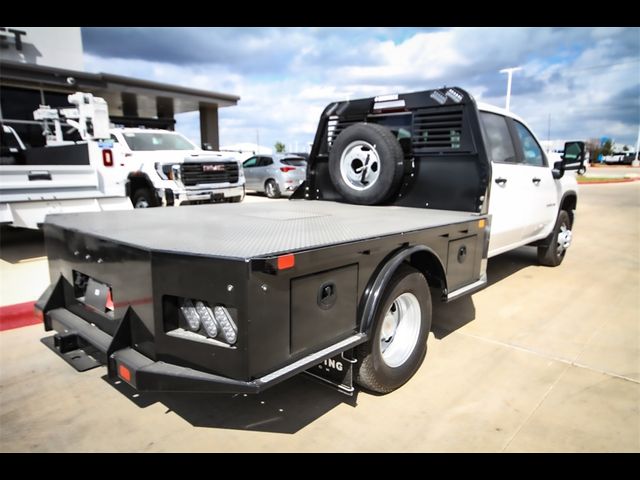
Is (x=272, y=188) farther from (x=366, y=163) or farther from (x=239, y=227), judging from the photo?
(x=239, y=227)

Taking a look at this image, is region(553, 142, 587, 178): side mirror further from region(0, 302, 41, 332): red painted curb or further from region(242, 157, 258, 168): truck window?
region(242, 157, 258, 168): truck window

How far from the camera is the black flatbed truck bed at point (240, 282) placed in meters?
1.93

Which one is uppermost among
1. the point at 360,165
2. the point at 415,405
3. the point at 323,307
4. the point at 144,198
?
the point at 360,165

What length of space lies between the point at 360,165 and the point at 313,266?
2793 millimetres

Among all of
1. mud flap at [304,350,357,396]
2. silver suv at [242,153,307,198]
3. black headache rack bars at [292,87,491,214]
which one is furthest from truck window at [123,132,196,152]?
mud flap at [304,350,357,396]

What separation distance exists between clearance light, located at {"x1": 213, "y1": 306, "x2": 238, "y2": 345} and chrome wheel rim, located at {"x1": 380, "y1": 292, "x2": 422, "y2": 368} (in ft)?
4.33

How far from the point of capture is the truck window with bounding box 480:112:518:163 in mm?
4386

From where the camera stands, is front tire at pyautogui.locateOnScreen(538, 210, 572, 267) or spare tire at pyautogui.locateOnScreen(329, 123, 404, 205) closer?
spare tire at pyautogui.locateOnScreen(329, 123, 404, 205)

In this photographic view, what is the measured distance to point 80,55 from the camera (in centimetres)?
1762

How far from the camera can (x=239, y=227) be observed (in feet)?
9.26

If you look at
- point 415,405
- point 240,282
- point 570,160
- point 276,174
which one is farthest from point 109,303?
point 276,174

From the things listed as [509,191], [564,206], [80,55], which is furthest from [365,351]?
[80,55]

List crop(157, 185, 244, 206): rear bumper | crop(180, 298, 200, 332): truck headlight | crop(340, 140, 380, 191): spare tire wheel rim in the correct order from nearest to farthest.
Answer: crop(180, 298, 200, 332): truck headlight
crop(340, 140, 380, 191): spare tire wheel rim
crop(157, 185, 244, 206): rear bumper

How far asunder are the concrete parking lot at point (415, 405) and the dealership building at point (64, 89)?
8536mm
